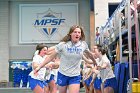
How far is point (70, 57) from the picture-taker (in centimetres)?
668

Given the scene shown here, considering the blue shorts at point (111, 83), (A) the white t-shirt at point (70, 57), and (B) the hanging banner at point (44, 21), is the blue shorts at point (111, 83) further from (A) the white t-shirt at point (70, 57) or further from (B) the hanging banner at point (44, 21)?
(B) the hanging banner at point (44, 21)

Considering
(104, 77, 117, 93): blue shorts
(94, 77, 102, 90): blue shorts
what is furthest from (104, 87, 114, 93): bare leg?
(94, 77, 102, 90): blue shorts

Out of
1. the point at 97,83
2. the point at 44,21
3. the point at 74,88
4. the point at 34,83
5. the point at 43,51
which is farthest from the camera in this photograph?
the point at 44,21

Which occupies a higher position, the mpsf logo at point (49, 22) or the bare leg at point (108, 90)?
the mpsf logo at point (49, 22)

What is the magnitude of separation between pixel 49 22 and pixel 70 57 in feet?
65.5

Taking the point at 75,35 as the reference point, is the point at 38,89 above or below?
below

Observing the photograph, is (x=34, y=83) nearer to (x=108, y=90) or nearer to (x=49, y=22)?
(x=108, y=90)

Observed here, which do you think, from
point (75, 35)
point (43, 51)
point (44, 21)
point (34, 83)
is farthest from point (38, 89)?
point (44, 21)

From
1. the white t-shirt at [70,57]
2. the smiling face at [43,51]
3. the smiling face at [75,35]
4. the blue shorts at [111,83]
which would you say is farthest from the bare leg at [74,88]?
the smiling face at [43,51]

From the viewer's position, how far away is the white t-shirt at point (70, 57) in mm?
6684

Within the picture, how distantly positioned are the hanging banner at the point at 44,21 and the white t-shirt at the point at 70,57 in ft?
62.8

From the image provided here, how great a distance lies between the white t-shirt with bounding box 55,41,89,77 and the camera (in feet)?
21.9

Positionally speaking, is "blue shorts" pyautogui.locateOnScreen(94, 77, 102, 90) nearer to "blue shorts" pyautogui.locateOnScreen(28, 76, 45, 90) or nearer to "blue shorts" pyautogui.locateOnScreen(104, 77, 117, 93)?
"blue shorts" pyautogui.locateOnScreen(104, 77, 117, 93)

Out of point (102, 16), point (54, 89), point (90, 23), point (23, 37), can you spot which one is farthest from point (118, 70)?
point (23, 37)
